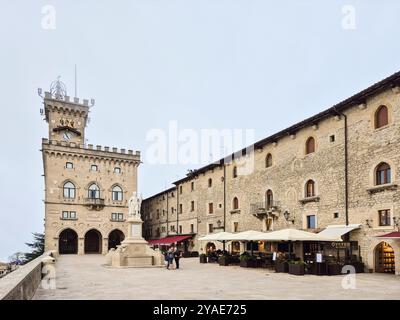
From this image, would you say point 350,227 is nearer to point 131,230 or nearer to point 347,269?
point 347,269

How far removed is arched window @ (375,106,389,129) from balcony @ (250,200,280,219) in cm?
997

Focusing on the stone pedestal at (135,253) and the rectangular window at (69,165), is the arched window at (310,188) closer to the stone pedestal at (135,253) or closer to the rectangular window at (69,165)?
the stone pedestal at (135,253)

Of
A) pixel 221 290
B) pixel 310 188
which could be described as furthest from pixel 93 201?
pixel 221 290

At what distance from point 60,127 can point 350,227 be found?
40.0 metres

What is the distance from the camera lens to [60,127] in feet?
165

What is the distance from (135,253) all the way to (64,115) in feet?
106

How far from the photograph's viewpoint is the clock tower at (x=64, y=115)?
5069 cm

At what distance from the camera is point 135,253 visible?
24969 millimetres

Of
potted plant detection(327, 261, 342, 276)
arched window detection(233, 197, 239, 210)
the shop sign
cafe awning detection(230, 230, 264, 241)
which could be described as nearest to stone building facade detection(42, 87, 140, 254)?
arched window detection(233, 197, 239, 210)

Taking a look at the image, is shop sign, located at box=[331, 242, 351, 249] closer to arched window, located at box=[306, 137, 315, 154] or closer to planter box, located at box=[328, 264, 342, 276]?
planter box, located at box=[328, 264, 342, 276]

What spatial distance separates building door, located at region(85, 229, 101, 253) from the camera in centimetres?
4966

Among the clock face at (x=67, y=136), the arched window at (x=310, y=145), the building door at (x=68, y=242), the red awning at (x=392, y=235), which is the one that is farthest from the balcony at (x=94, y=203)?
the red awning at (x=392, y=235)

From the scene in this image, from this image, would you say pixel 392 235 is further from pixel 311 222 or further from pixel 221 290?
pixel 221 290
